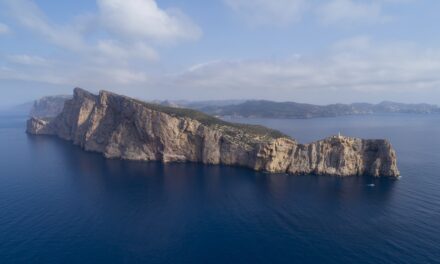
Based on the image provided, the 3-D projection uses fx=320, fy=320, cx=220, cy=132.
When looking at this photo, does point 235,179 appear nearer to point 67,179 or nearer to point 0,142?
point 67,179

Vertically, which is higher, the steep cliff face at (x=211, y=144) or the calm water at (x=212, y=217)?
the steep cliff face at (x=211, y=144)

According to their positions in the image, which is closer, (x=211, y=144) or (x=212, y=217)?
(x=212, y=217)

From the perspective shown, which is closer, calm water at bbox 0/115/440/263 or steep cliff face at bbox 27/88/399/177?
calm water at bbox 0/115/440/263

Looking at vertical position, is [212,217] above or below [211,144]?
below

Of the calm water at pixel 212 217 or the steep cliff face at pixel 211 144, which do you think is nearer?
the calm water at pixel 212 217

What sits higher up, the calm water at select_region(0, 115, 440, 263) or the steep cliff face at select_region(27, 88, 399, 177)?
the steep cliff face at select_region(27, 88, 399, 177)

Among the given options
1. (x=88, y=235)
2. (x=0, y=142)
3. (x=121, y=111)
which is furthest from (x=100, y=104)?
(x=88, y=235)
